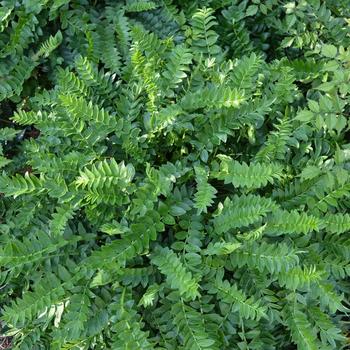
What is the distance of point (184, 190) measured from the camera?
8.06 feet

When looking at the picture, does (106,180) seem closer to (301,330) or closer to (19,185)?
(19,185)

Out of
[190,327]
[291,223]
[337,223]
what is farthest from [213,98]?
[190,327]

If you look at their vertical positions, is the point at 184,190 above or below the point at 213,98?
below

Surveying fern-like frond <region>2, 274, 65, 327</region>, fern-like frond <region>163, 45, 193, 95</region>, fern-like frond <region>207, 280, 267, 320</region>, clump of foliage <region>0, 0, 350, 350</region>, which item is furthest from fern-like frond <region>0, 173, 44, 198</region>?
fern-like frond <region>207, 280, 267, 320</region>

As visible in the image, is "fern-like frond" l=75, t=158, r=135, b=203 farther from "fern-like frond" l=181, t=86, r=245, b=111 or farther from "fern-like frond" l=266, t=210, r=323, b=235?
"fern-like frond" l=266, t=210, r=323, b=235

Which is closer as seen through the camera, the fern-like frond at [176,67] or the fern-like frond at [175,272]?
the fern-like frond at [175,272]

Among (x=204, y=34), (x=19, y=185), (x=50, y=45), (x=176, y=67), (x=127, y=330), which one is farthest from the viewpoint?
(x=50, y=45)

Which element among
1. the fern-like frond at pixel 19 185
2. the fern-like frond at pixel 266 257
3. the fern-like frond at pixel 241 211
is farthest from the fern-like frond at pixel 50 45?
the fern-like frond at pixel 266 257

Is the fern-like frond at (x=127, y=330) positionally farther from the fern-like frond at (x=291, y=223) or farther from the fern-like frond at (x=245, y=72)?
the fern-like frond at (x=245, y=72)

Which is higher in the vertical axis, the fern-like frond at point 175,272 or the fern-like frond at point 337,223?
the fern-like frond at point 337,223

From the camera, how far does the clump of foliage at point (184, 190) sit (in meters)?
2.27

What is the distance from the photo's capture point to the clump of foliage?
227cm

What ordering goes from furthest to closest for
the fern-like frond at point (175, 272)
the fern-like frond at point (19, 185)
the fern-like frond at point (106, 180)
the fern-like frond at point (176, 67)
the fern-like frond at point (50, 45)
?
1. the fern-like frond at point (50, 45)
2. the fern-like frond at point (176, 67)
3. the fern-like frond at point (19, 185)
4. the fern-like frond at point (106, 180)
5. the fern-like frond at point (175, 272)

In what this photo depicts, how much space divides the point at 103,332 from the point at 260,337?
2.22 ft
